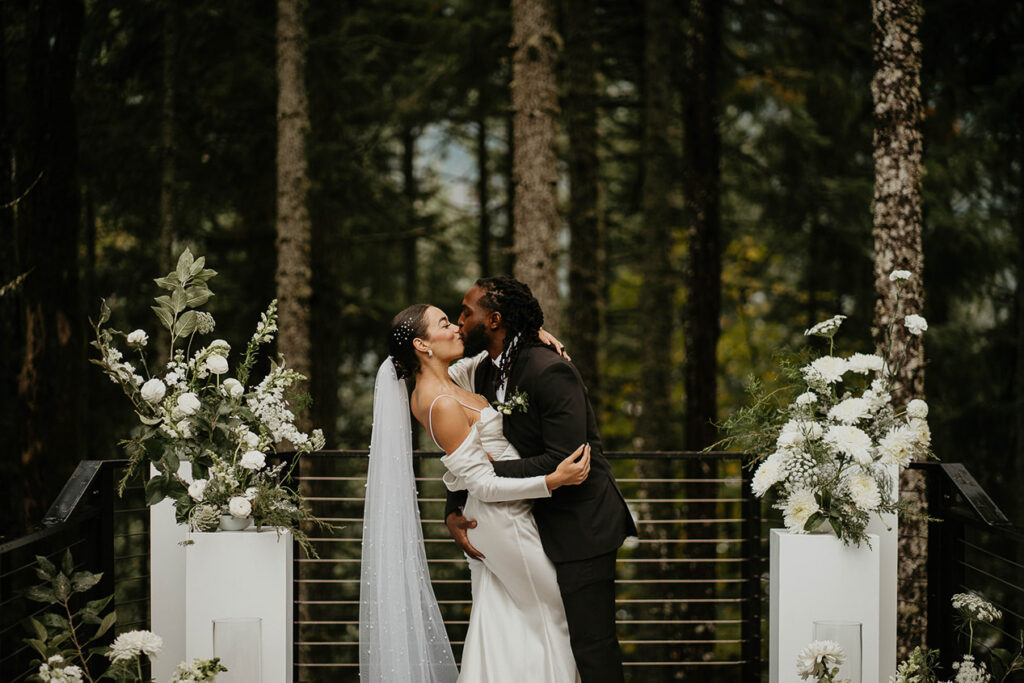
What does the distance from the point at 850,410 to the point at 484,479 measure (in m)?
1.47

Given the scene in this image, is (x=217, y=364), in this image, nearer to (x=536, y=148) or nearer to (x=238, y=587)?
(x=238, y=587)

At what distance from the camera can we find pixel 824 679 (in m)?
3.53

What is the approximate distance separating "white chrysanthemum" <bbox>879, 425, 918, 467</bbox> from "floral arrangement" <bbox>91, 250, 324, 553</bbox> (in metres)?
2.20

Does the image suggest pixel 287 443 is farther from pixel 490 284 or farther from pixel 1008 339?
pixel 1008 339

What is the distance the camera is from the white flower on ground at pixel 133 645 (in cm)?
339

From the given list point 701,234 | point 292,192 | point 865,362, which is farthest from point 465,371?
point 701,234

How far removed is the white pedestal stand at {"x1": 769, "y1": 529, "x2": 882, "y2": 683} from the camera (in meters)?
3.88

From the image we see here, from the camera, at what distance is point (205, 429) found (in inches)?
147

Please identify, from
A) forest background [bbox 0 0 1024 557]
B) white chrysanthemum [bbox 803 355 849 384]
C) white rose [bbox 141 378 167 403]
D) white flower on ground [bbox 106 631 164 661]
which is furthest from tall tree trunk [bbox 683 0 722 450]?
A: white flower on ground [bbox 106 631 164 661]

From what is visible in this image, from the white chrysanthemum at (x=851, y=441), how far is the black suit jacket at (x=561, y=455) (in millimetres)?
841

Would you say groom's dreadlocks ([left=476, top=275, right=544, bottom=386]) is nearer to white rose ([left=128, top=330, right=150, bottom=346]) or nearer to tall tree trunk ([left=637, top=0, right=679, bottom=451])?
white rose ([left=128, top=330, right=150, bottom=346])

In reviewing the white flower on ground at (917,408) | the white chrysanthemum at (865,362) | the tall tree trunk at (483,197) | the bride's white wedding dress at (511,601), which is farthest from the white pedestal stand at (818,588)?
the tall tree trunk at (483,197)

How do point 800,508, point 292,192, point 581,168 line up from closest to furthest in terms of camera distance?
point 800,508
point 292,192
point 581,168

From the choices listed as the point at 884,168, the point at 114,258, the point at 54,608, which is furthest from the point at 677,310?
the point at 54,608
